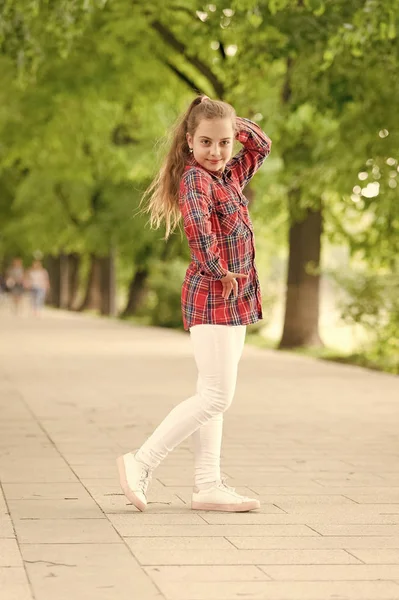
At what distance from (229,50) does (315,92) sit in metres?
6.11

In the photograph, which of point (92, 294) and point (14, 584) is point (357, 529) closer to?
point (14, 584)

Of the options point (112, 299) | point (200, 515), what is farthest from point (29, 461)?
point (112, 299)

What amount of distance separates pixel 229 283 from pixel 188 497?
1.39 m

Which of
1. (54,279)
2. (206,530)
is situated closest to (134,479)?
(206,530)

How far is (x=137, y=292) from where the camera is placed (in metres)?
39.8

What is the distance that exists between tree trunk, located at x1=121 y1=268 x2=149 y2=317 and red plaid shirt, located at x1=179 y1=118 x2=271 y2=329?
31733 mm

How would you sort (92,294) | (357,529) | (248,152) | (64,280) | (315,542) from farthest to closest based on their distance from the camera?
(64,280) → (92,294) → (248,152) → (357,529) → (315,542)

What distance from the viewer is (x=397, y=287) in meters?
20.0

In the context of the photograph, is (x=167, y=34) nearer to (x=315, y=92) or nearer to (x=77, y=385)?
(x=315, y=92)

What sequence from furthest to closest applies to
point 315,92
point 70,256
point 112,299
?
point 70,256, point 112,299, point 315,92

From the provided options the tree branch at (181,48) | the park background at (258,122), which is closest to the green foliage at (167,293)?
the park background at (258,122)

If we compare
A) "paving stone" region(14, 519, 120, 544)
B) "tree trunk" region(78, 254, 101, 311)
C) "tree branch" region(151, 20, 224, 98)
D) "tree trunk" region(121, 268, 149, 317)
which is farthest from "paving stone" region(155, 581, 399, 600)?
"tree trunk" region(78, 254, 101, 311)

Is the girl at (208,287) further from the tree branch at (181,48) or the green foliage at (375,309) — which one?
the tree branch at (181,48)

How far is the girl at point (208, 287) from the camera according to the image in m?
6.69
